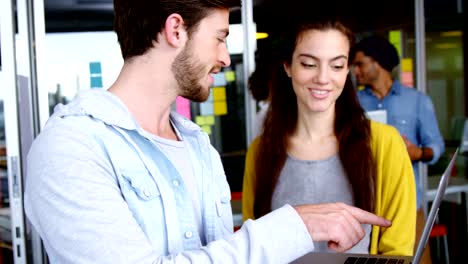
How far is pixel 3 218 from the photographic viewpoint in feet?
12.2

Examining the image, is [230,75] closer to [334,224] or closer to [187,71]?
[187,71]

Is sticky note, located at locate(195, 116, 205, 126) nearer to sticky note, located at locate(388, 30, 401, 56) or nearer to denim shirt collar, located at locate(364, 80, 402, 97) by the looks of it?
denim shirt collar, located at locate(364, 80, 402, 97)

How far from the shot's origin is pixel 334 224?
3.58 ft

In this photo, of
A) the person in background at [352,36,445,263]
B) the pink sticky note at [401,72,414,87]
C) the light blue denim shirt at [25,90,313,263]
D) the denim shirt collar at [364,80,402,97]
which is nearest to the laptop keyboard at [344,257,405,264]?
the light blue denim shirt at [25,90,313,263]

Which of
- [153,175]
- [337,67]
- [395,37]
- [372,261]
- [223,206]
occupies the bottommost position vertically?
[372,261]

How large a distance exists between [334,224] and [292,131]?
1.02 meters

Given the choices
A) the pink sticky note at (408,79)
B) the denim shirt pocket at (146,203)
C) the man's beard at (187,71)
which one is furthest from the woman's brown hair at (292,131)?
the pink sticky note at (408,79)

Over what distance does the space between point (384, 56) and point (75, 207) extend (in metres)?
3.36

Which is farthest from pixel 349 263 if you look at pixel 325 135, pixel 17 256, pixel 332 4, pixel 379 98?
pixel 379 98

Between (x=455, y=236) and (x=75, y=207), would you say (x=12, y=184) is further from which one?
(x=455, y=236)

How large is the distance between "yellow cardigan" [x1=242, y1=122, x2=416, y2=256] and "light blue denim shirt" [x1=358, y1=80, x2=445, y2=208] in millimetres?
2126

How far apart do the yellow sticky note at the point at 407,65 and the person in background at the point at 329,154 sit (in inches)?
143

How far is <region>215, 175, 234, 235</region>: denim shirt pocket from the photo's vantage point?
1422mm

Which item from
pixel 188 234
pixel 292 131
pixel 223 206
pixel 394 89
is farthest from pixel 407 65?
pixel 188 234
